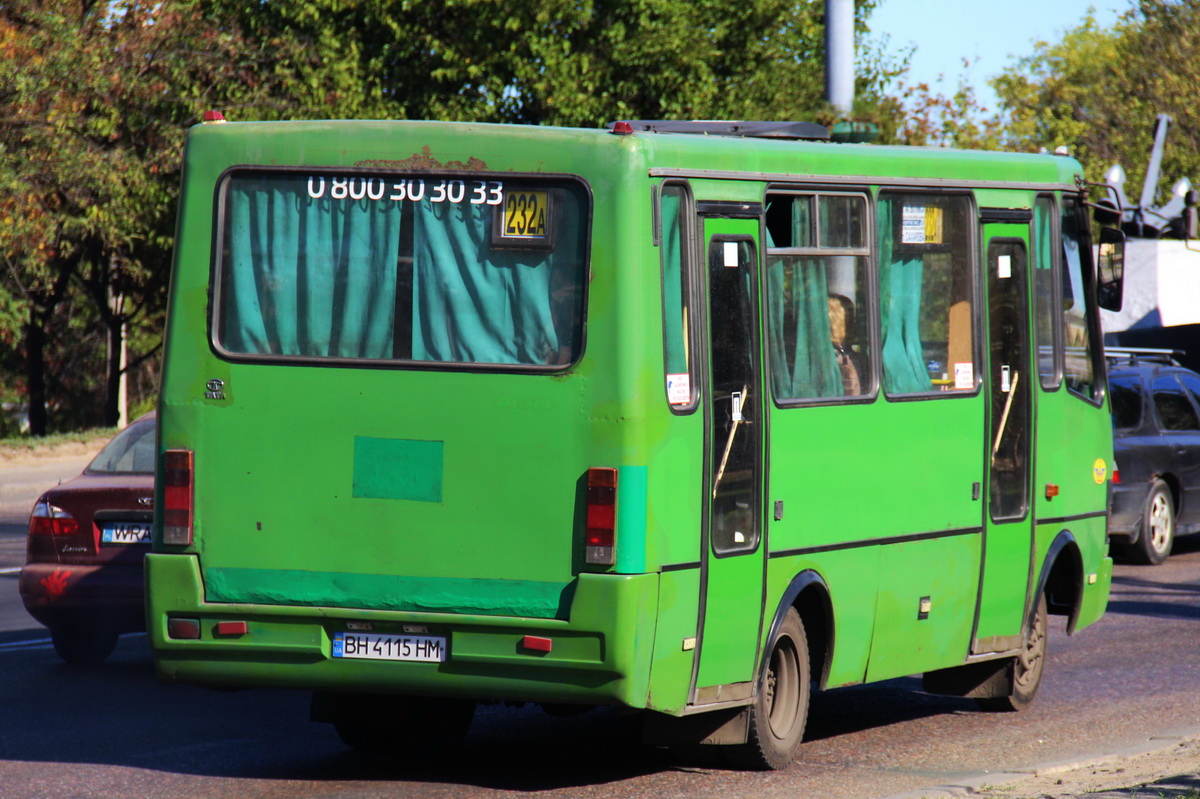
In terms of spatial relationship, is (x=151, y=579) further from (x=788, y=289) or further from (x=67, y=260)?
(x=67, y=260)

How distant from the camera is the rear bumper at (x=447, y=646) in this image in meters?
6.75

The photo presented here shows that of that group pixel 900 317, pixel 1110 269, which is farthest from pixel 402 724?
pixel 1110 269

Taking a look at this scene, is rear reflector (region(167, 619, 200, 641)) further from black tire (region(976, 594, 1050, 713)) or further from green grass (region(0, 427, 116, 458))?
green grass (region(0, 427, 116, 458))

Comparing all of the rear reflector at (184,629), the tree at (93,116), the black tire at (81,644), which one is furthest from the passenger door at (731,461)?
the tree at (93,116)

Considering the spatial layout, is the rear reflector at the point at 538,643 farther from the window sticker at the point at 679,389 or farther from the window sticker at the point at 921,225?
the window sticker at the point at 921,225

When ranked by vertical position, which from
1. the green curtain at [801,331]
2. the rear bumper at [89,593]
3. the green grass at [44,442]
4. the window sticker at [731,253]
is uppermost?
the window sticker at [731,253]

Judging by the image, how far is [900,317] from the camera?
8594mm

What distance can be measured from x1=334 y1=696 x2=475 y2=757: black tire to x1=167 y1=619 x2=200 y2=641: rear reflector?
1234 millimetres

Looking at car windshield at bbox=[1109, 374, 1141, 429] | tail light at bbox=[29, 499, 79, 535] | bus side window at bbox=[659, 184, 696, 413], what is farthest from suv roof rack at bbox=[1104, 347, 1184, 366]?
bus side window at bbox=[659, 184, 696, 413]

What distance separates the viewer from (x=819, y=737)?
8.90m

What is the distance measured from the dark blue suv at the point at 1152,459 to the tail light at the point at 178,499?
11.3 meters

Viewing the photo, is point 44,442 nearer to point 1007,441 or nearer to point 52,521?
point 52,521

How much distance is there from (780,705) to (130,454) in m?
4.89

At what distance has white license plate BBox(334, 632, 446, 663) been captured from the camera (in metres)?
6.98
